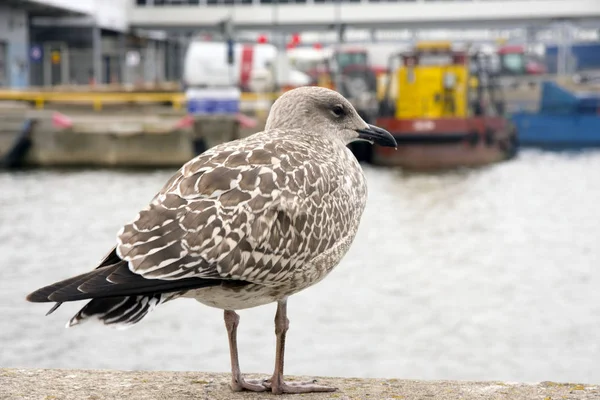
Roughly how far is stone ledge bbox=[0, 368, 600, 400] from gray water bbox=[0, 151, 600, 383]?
46.9 inches

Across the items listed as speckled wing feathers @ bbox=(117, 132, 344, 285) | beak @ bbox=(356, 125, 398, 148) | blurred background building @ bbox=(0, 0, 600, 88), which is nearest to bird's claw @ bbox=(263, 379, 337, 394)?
speckled wing feathers @ bbox=(117, 132, 344, 285)

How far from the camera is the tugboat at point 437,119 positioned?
98.2 feet

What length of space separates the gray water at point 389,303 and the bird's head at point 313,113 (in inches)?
67.9

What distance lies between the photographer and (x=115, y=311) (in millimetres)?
3328

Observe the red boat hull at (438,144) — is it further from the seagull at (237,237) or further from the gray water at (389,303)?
the seagull at (237,237)

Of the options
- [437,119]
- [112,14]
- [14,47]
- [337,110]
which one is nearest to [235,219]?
[337,110]

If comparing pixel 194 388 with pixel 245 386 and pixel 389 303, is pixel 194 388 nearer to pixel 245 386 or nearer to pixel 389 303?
pixel 245 386

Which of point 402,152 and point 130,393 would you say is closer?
point 130,393

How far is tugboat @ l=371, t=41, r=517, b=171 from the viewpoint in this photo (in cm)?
2992

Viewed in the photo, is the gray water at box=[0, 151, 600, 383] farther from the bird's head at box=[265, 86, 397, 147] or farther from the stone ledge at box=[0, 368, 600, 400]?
the bird's head at box=[265, 86, 397, 147]

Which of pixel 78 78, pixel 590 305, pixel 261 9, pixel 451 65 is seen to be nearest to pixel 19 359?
pixel 590 305

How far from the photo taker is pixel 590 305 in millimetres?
13641

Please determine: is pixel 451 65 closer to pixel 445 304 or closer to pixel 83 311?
pixel 445 304

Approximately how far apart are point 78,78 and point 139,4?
40.3 feet
